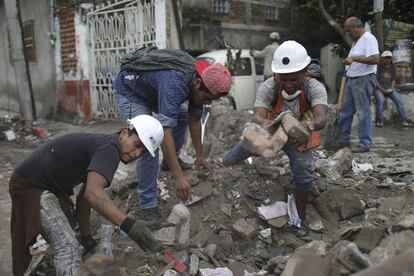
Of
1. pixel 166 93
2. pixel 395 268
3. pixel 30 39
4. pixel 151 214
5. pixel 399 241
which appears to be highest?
pixel 30 39

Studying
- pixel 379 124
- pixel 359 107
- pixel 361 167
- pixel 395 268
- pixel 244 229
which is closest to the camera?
pixel 395 268

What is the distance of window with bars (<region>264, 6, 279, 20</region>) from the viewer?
Result: 14148 millimetres

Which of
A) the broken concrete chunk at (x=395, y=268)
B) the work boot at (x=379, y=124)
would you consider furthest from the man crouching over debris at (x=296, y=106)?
the work boot at (x=379, y=124)

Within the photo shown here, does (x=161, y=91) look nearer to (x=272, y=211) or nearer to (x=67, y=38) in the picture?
(x=272, y=211)

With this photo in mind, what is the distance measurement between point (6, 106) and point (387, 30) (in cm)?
1120

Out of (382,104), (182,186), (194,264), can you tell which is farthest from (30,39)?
(194,264)

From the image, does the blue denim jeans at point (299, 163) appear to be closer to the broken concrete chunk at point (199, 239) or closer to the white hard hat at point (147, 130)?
the broken concrete chunk at point (199, 239)

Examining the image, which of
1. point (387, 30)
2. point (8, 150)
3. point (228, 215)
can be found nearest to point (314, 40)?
point (387, 30)

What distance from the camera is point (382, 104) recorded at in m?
8.12

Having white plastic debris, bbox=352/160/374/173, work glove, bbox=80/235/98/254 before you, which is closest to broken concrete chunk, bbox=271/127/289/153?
work glove, bbox=80/235/98/254

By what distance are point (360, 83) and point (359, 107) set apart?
31 cm

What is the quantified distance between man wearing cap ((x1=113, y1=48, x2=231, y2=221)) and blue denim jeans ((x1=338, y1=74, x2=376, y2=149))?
8.76ft

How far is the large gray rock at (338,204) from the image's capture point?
3.91 m

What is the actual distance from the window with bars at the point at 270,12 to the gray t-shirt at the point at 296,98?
11236mm
